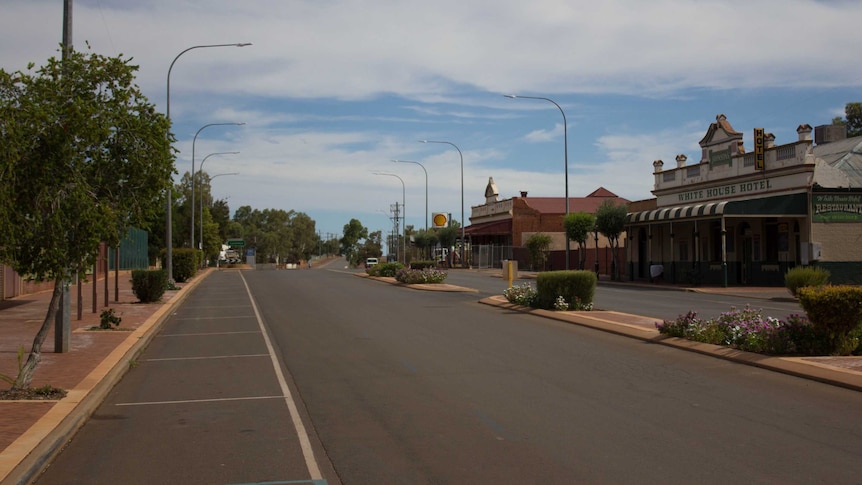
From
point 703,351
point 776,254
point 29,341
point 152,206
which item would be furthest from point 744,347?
point 776,254

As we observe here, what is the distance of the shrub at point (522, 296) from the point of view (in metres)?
23.5

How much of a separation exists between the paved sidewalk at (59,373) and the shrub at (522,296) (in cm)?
1056

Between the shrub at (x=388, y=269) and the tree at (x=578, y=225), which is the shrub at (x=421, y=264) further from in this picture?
the tree at (x=578, y=225)

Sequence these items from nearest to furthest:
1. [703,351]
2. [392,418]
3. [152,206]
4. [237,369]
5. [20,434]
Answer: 1. [20,434]
2. [392,418]
3. [152,206]
4. [237,369]
5. [703,351]

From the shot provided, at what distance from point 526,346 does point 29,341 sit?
9770 millimetres

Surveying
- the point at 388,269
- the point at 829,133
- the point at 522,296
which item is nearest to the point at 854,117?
the point at 829,133

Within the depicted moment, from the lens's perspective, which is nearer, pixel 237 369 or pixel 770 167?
pixel 237 369

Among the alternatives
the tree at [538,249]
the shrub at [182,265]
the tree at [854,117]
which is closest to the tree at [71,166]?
the shrub at [182,265]

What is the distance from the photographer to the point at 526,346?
1491 cm

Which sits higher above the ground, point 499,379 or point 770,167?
point 770,167

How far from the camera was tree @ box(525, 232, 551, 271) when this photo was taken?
204ft

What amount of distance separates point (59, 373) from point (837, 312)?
1180 cm

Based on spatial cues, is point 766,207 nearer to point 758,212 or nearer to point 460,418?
point 758,212

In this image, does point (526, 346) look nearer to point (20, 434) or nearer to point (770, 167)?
point (20, 434)
